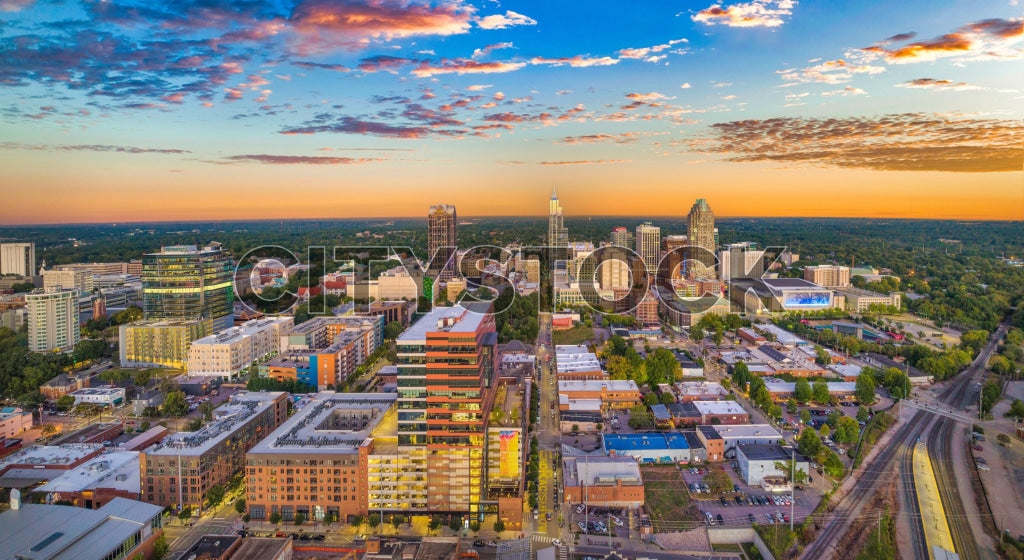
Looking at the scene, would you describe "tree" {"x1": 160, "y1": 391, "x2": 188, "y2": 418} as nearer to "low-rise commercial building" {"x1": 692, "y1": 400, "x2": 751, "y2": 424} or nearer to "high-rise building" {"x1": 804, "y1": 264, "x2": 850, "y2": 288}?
"low-rise commercial building" {"x1": 692, "y1": 400, "x2": 751, "y2": 424}

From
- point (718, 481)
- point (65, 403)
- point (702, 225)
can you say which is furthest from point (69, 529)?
point (702, 225)

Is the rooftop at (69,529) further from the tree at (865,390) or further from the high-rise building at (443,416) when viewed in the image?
the tree at (865,390)

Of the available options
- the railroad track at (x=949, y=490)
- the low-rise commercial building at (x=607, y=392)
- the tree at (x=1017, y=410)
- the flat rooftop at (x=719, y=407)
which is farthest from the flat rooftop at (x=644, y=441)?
the tree at (x=1017, y=410)

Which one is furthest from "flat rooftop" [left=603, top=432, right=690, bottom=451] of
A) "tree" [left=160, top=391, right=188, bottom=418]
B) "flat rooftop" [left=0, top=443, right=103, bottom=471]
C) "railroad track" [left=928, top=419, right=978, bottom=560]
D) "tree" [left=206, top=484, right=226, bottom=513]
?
"tree" [left=160, top=391, right=188, bottom=418]

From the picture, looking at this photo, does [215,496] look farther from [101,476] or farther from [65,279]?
[65,279]

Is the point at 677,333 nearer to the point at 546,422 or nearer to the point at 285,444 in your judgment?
the point at 546,422

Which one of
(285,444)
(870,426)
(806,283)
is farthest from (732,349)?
(285,444)
